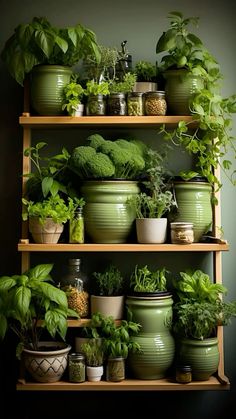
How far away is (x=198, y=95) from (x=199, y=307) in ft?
2.84

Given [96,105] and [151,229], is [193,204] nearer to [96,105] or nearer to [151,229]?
[151,229]

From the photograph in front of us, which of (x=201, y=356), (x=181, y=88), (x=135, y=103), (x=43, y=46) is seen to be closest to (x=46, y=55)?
(x=43, y=46)

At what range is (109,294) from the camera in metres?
2.74

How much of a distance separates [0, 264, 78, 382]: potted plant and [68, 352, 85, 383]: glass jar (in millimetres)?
29

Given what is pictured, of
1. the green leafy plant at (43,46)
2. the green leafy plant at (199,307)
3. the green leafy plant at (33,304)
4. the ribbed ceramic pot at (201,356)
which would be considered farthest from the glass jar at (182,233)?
the green leafy plant at (43,46)

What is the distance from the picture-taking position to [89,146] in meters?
2.71

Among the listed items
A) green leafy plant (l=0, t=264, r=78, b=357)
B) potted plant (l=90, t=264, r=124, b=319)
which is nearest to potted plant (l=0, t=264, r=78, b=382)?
green leafy plant (l=0, t=264, r=78, b=357)

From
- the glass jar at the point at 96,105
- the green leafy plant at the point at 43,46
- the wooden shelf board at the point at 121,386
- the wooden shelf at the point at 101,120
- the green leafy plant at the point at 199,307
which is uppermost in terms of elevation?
the green leafy plant at the point at 43,46

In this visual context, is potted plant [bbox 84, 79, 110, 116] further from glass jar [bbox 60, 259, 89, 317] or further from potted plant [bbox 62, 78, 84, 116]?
glass jar [bbox 60, 259, 89, 317]

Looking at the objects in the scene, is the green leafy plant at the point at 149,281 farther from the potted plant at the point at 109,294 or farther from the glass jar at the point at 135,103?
the glass jar at the point at 135,103

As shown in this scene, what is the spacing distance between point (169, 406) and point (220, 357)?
1.18 feet

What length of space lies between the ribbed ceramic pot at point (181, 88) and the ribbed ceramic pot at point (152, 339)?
0.80 meters

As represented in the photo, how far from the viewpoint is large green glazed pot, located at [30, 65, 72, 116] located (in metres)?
2.70

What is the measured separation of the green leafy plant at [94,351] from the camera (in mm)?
2635
